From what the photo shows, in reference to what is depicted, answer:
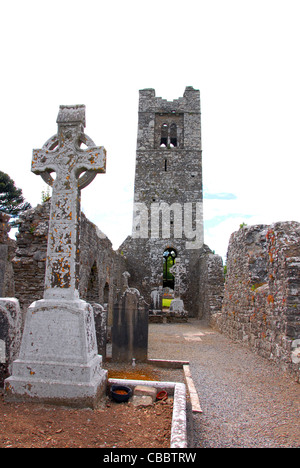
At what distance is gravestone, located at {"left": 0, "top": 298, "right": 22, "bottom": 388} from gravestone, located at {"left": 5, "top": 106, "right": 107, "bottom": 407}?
0.29 metres

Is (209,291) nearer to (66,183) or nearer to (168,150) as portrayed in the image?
(168,150)

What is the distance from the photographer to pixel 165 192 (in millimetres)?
19828

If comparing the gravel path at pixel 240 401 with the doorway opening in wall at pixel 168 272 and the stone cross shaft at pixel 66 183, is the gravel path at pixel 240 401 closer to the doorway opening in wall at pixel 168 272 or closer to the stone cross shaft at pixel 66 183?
the stone cross shaft at pixel 66 183

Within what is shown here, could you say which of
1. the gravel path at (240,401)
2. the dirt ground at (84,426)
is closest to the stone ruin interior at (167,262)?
the gravel path at (240,401)

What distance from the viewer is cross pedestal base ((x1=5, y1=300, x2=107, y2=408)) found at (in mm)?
2799

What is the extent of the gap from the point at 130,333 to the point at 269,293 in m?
2.83

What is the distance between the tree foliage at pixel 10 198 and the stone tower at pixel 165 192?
907 centimetres

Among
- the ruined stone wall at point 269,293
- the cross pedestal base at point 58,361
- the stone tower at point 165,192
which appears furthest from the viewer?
the stone tower at point 165,192

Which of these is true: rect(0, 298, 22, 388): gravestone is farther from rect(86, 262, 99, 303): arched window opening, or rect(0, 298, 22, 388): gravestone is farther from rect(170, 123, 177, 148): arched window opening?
rect(170, 123, 177, 148): arched window opening

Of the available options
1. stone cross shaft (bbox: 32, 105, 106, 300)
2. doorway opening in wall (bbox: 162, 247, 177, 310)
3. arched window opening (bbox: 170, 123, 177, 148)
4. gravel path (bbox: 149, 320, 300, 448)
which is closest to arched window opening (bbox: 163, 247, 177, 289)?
doorway opening in wall (bbox: 162, 247, 177, 310)

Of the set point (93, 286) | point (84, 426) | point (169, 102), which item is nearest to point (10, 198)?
point (169, 102)

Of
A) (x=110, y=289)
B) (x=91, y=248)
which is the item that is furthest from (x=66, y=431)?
(x=110, y=289)

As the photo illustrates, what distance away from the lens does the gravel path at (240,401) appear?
111 inches

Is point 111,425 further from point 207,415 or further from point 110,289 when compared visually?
point 110,289
